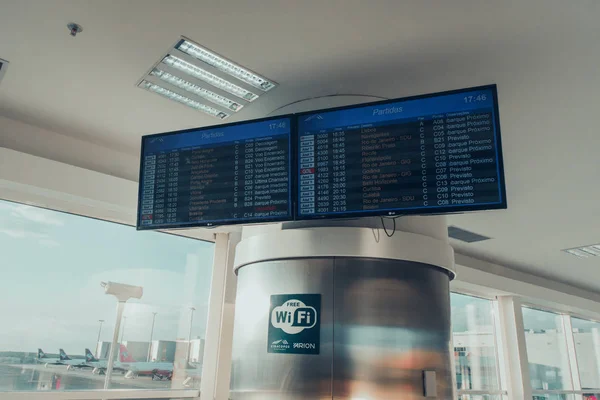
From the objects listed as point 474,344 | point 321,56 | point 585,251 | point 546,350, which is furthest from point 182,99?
point 546,350

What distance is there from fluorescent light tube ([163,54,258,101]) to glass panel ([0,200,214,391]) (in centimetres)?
172

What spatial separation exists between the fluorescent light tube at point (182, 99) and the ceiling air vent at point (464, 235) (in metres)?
3.01

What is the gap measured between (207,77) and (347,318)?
149 centimetres

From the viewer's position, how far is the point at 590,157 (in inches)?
134

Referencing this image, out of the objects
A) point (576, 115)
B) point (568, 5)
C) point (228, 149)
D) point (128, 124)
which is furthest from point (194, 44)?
point (576, 115)

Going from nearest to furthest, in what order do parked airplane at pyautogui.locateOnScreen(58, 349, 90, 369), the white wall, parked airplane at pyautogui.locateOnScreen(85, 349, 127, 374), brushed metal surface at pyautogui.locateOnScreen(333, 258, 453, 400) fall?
brushed metal surface at pyautogui.locateOnScreen(333, 258, 453, 400) < the white wall < parked airplane at pyautogui.locateOnScreen(58, 349, 90, 369) < parked airplane at pyautogui.locateOnScreen(85, 349, 127, 374)

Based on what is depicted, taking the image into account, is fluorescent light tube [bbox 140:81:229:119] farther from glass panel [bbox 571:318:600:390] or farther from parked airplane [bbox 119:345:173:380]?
glass panel [bbox 571:318:600:390]

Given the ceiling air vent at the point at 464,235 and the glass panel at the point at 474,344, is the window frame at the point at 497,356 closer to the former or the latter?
the glass panel at the point at 474,344

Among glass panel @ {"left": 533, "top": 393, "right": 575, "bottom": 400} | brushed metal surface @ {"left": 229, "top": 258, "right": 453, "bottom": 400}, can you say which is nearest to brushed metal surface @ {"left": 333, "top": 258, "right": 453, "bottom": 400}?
brushed metal surface @ {"left": 229, "top": 258, "right": 453, "bottom": 400}

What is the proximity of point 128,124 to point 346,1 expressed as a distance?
1.81 meters

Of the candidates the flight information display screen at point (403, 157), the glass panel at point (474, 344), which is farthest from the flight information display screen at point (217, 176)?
the glass panel at point (474, 344)

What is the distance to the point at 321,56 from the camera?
2463mm

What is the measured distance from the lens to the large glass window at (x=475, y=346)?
22.4 ft

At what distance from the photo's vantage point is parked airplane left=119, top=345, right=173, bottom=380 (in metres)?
3.75
